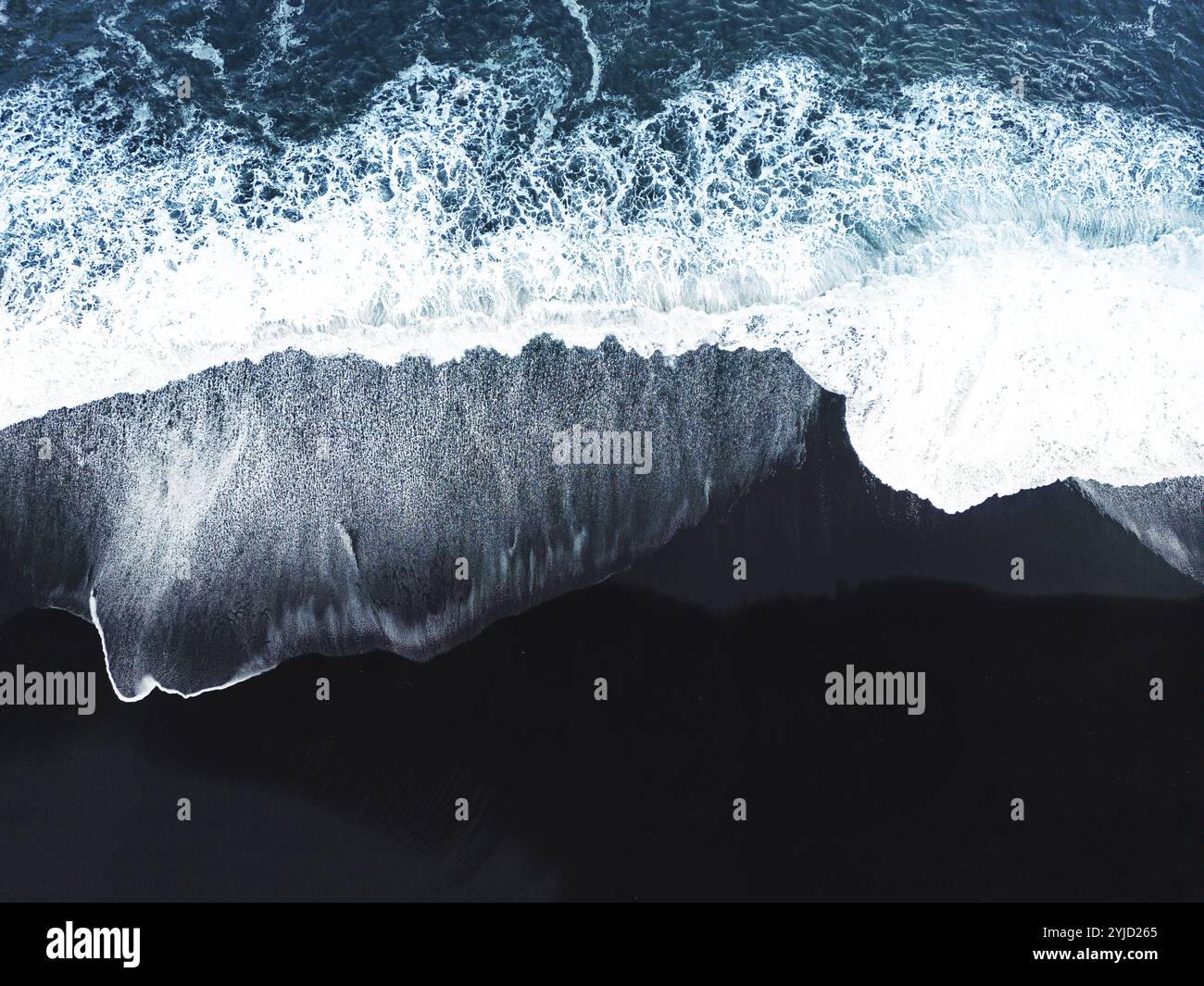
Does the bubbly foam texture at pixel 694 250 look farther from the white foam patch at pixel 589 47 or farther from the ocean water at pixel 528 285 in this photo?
the white foam patch at pixel 589 47

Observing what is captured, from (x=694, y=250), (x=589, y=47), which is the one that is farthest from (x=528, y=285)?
(x=589, y=47)

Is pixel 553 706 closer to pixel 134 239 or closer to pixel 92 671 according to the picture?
pixel 92 671

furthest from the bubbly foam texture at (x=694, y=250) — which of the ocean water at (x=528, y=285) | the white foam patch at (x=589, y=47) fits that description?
the white foam patch at (x=589, y=47)

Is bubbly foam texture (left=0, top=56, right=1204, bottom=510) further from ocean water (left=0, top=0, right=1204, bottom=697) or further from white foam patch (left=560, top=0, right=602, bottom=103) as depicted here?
white foam patch (left=560, top=0, right=602, bottom=103)

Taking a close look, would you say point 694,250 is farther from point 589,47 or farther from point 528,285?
point 589,47

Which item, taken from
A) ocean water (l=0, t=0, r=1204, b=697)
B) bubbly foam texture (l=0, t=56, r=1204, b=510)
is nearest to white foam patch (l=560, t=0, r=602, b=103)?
ocean water (l=0, t=0, r=1204, b=697)
